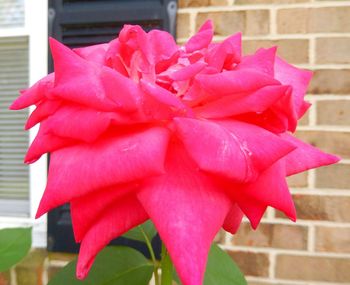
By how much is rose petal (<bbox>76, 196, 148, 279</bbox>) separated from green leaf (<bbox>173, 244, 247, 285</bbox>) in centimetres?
18

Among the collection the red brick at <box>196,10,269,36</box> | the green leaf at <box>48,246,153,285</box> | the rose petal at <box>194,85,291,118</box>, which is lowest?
the green leaf at <box>48,246,153,285</box>

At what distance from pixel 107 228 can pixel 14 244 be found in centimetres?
28

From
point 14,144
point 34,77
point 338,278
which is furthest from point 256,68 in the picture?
point 14,144

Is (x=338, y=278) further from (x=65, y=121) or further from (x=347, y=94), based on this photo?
(x=65, y=121)

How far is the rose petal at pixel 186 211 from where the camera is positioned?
0.65ft

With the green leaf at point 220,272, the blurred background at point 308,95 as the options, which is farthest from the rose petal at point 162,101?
the blurred background at point 308,95

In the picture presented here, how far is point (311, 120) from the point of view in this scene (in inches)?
37.9

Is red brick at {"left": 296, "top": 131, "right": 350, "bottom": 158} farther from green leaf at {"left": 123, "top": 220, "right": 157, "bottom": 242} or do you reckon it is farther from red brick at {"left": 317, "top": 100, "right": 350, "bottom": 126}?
green leaf at {"left": 123, "top": 220, "right": 157, "bottom": 242}

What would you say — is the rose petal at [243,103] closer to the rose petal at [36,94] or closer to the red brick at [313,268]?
the rose petal at [36,94]

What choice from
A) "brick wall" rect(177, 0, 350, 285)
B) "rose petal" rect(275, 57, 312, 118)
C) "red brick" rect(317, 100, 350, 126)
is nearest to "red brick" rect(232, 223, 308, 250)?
"brick wall" rect(177, 0, 350, 285)

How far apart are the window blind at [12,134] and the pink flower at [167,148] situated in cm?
103

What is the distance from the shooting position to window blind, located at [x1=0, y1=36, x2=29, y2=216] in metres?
1.23

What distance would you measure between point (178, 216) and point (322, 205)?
2.75 feet

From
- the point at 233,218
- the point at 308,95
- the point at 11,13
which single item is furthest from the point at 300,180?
the point at 11,13
